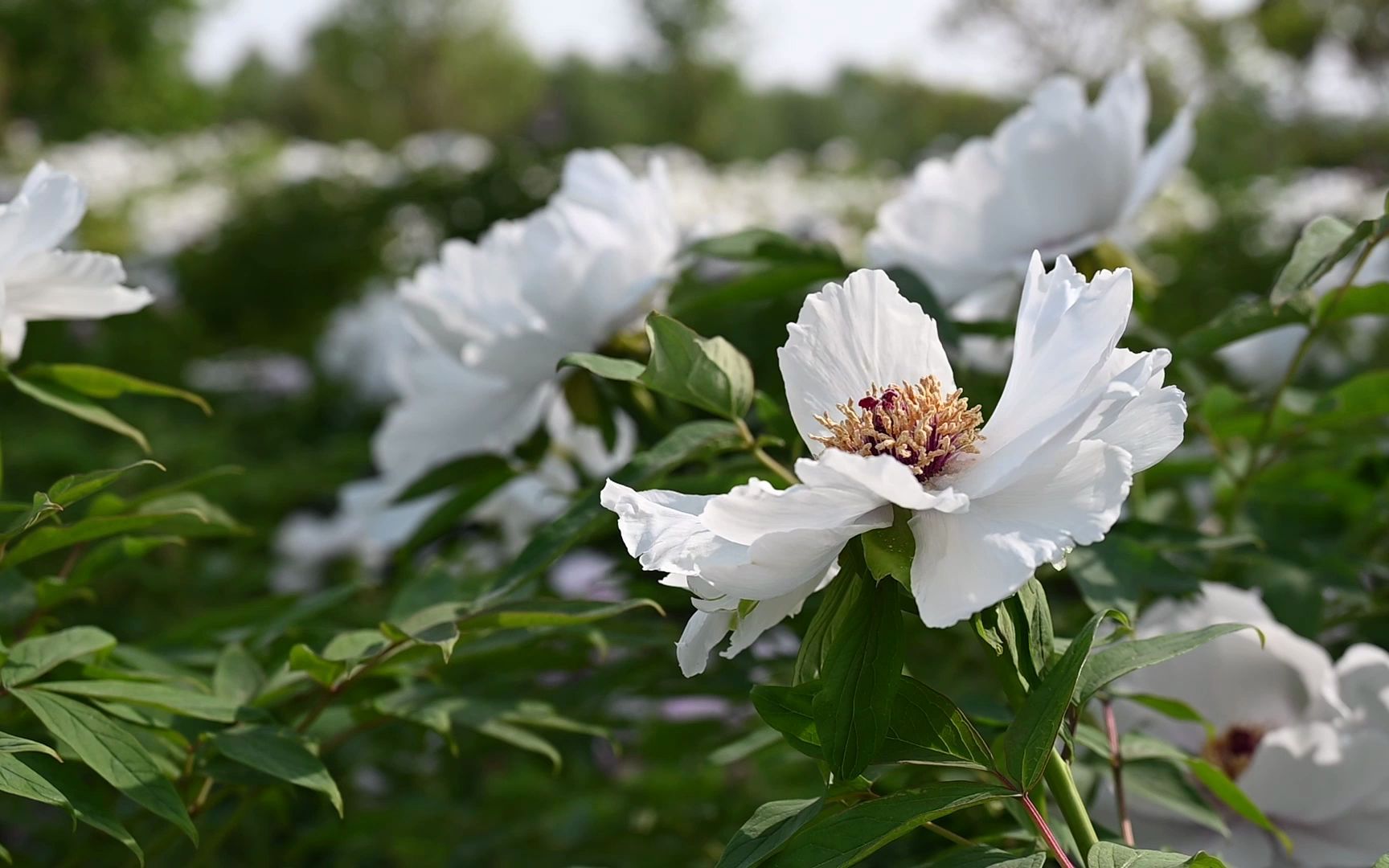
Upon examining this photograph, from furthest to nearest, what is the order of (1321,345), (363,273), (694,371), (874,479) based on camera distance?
1. (363,273)
2. (1321,345)
3. (694,371)
4. (874,479)

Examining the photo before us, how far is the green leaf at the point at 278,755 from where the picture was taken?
46 centimetres

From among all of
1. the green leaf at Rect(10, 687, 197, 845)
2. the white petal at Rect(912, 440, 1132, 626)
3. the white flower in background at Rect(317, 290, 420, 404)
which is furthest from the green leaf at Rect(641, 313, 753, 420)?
the white flower in background at Rect(317, 290, 420, 404)

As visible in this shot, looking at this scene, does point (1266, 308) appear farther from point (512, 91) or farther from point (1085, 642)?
point (512, 91)

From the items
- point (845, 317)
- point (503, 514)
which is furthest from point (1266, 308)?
point (503, 514)

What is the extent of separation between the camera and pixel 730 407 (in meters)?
0.47

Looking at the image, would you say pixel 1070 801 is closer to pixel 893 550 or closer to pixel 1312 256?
pixel 893 550

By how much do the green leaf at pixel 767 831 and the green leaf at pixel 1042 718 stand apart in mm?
58

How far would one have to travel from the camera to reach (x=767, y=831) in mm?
396

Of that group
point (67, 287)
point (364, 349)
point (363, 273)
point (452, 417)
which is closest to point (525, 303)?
point (452, 417)

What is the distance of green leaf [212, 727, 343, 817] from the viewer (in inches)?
17.9

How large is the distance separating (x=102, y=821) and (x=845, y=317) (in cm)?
29

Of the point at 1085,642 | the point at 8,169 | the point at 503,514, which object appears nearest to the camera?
the point at 1085,642

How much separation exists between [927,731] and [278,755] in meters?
0.24

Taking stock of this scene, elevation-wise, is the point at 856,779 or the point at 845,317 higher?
the point at 845,317
